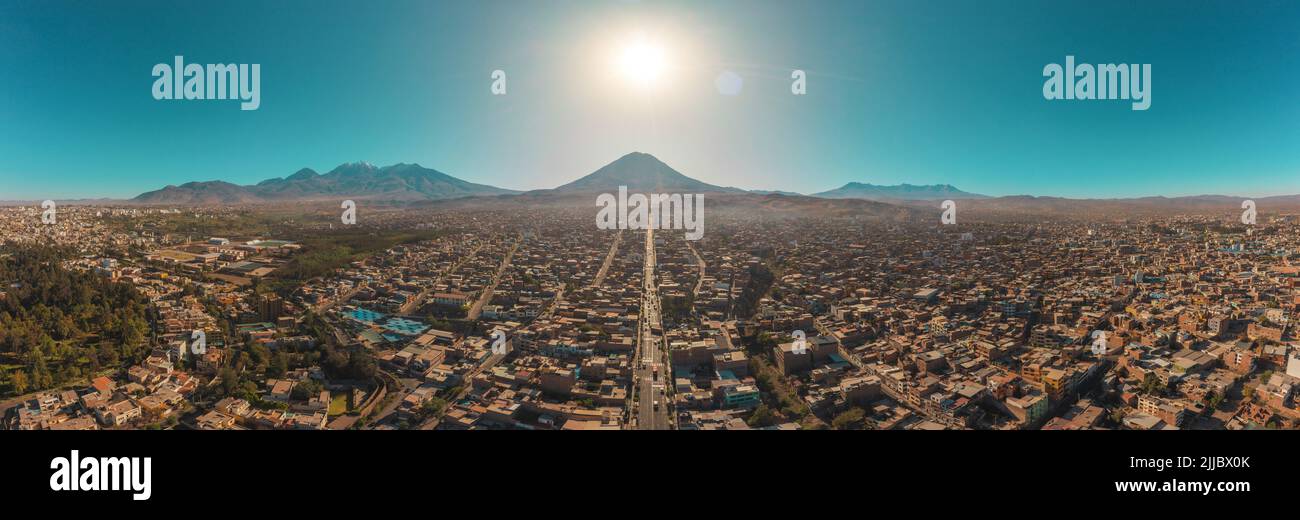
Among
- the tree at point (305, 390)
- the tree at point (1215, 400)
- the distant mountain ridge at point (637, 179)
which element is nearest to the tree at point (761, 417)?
the tree at point (1215, 400)

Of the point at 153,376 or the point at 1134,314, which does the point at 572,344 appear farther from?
the point at 1134,314

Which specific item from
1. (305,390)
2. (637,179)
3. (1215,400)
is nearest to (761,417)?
(1215,400)

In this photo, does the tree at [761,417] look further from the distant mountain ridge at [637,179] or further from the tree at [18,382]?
the distant mountain ridge at [637,179]

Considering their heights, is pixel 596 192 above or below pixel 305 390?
above

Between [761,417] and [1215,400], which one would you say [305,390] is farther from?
[1215,400]

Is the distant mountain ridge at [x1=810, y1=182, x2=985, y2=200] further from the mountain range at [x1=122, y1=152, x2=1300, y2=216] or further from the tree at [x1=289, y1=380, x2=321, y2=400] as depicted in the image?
the tree at [x1=289, y1=380, x2=321, y2=400]
